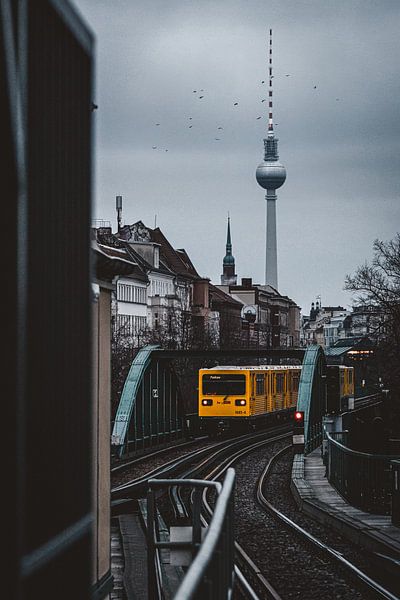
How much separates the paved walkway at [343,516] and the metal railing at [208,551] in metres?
5.52

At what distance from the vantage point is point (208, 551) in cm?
561

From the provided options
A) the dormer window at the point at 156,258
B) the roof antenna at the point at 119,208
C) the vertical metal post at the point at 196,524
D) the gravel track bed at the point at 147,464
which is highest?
the roof antenna at the point at 119,208

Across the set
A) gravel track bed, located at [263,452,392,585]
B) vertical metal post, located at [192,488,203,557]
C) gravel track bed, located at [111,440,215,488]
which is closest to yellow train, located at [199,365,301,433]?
gravel track bed, located at [111,440,215,488]

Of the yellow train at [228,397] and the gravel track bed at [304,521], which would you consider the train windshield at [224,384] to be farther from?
the gravel track bed at [304,521]

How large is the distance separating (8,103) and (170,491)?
25083mm

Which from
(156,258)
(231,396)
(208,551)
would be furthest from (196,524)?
(156,258)

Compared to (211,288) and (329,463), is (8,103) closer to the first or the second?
(329,463)

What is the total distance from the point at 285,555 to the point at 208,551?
44.0 feet

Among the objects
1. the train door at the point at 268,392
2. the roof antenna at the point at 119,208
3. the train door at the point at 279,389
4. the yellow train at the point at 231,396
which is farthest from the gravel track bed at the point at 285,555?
the roof antenna at the point at 119,208

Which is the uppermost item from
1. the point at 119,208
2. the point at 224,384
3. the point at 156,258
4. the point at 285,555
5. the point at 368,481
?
the point at 119,208

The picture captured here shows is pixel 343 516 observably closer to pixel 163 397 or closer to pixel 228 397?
pixel 163 397

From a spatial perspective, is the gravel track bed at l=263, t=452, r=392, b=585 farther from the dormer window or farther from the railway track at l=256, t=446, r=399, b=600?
the dormer window

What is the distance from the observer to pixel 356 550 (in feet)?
61.4

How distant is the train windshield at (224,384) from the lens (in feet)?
168
